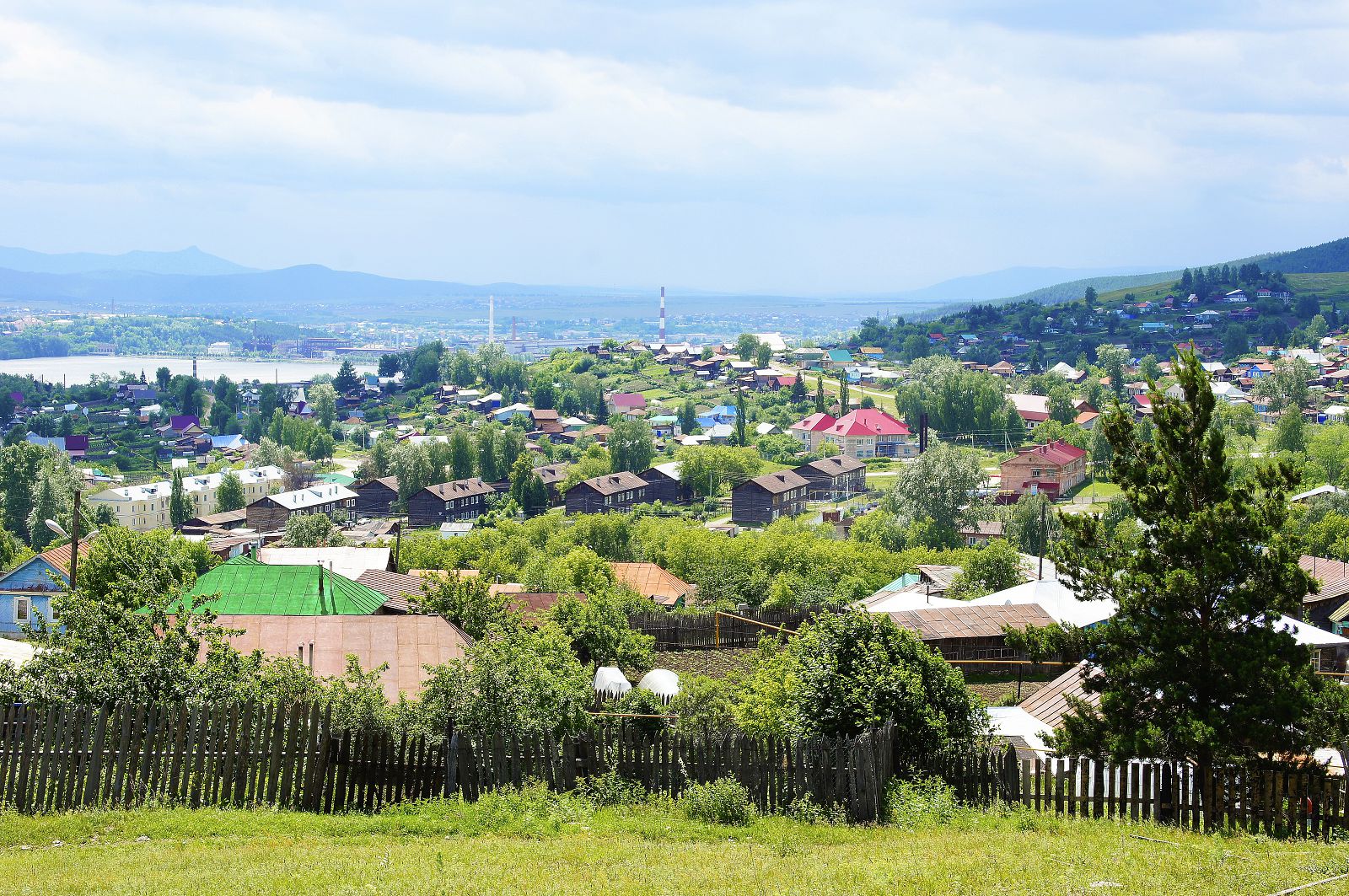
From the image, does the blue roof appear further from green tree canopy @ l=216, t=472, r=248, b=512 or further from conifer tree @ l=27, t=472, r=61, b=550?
green tree canopy @ l=216, t=472, r=248, b=512

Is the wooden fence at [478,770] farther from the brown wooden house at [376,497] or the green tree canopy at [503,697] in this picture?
the brown wooden house at [376,497]

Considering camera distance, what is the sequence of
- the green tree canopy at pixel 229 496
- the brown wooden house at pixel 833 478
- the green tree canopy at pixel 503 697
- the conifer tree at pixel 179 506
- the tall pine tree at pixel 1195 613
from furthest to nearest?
the green tree canopy at pixel 229 496
the brown wooden house at pixel 833 478
the conifer tree at pixel 179 506
the green tree canopy at pixel 503 697
the tall pine tree at pixel 1195 613

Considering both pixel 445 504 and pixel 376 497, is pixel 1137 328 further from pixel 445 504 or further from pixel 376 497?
pixel 376 497

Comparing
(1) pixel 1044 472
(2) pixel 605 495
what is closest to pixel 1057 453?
(1) pixel 1044 472

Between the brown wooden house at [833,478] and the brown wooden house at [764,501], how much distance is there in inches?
159

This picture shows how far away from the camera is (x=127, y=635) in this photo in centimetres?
1140

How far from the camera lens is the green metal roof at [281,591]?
23234 millimetres

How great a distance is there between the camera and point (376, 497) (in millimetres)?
94375

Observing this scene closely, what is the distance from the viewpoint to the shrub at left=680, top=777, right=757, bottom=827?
10.6 m

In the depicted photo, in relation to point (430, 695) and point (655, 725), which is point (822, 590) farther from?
point (430, 695)

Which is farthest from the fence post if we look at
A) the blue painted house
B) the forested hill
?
the forested hill

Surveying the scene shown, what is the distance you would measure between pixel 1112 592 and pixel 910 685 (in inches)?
94.5

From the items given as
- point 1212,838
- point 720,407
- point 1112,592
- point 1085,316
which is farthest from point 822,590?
point 1085,316

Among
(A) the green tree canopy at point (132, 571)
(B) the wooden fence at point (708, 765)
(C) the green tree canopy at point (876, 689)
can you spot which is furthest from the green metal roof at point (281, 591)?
(C) the green tree canopy at point (876, 689)
